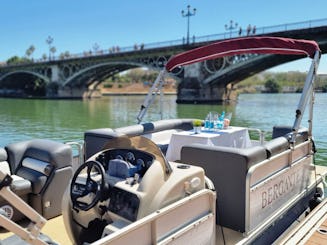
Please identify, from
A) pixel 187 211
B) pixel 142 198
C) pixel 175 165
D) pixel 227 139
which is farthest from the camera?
pixel 227 139

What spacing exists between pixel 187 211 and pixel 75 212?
0.82m

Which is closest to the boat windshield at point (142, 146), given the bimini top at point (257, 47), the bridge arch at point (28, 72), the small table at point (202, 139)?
the small table at point (202, 139)

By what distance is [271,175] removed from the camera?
3314 millimetres

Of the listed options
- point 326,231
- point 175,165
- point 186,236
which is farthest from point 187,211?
point 326,231

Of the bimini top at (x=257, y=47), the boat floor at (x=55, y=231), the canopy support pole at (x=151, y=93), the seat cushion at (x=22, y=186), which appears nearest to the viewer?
the boat floor at (x=55, y=231)

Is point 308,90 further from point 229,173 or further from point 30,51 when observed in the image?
point 30,51

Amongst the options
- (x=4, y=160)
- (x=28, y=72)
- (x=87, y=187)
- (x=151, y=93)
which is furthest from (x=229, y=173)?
(x=28, y=72)

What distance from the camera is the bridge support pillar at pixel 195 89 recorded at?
40222 mm

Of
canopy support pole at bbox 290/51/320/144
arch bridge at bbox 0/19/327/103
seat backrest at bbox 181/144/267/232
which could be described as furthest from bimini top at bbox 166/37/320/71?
arch bridge at bbox 0/19/327/103

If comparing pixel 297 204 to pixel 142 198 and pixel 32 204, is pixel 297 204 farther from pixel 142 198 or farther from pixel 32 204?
pixel 32 204

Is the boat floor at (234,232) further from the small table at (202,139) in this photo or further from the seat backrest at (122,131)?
the small table at (202,139)

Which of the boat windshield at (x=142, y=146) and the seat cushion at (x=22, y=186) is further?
the seat cushion at (x=22, y=186)

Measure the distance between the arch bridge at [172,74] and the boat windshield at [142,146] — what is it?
3102cm

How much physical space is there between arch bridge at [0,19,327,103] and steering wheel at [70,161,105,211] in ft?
103
